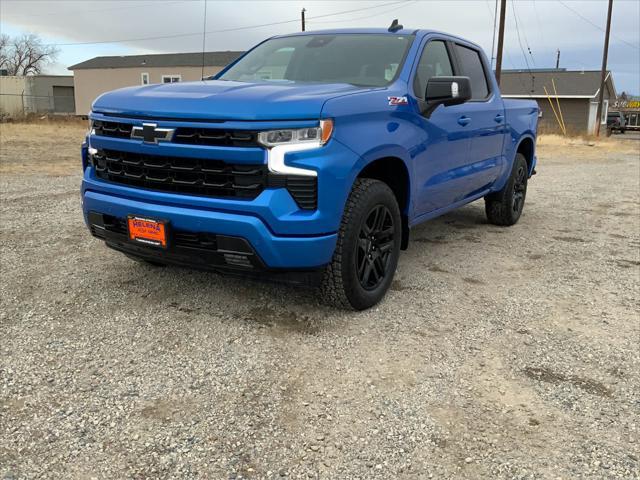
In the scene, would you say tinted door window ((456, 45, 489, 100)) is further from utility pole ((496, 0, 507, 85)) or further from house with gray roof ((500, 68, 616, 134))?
house with gray roof ((500, 68, 616, 134))

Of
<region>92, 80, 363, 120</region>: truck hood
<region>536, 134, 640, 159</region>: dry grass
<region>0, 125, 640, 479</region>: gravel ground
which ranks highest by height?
<region>92, 80, 363, 120</region>: truck hood

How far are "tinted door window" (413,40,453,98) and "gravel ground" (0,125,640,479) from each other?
1537 mm

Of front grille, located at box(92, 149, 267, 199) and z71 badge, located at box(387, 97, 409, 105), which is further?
z71 badge, located at box(387, 97, 409, 105)

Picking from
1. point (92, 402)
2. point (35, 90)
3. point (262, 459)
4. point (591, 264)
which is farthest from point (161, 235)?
point (35, 90)

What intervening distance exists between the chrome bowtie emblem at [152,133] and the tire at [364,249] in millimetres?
1155

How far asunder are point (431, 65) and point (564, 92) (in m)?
42.1

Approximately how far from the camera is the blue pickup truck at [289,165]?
3.23 m

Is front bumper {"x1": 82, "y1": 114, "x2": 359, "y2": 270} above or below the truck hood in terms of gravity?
below

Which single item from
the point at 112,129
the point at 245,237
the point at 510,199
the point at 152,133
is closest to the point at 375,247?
the point at 245,237

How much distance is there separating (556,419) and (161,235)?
233 centimetres

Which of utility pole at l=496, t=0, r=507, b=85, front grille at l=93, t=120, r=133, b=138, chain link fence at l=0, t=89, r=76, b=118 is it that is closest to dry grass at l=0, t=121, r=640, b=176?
utility pole at l=496, t=0, r=507, b=85

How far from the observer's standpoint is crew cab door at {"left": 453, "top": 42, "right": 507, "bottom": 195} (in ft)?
17.3

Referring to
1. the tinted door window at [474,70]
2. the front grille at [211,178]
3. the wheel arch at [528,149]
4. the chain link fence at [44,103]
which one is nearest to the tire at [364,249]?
the front grille at [211,178]

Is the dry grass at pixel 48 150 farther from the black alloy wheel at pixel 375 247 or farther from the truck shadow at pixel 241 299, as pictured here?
the black alloy wheel at pixel 375 247
